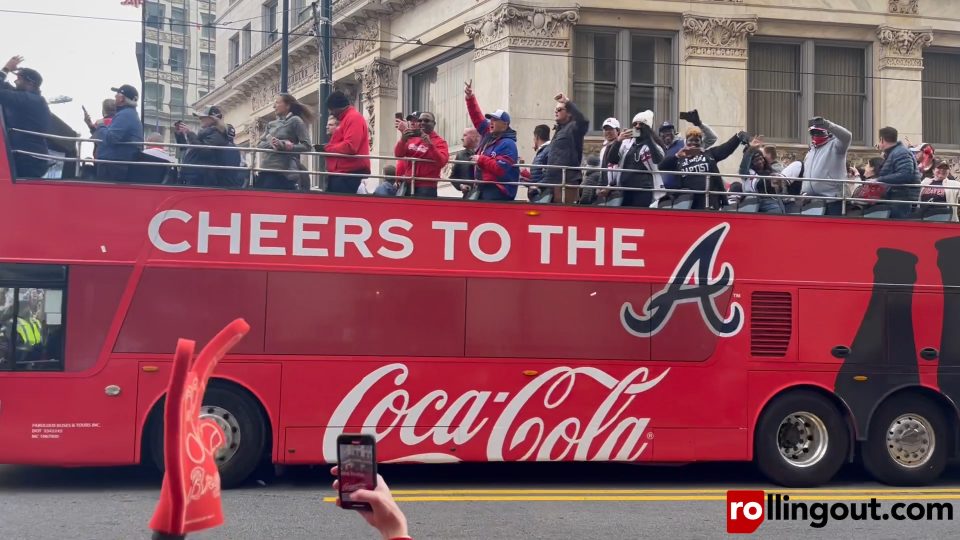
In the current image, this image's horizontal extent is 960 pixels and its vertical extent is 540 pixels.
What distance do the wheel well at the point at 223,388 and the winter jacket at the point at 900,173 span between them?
695 centimetres

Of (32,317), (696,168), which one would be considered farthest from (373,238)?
(696,168)

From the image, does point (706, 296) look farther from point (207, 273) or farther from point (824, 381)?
point (207, 273)

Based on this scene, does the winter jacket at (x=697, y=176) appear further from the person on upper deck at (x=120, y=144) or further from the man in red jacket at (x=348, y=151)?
the person on upper deck at (x=120, y=144)

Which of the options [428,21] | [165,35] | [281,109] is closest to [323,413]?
[281,109]

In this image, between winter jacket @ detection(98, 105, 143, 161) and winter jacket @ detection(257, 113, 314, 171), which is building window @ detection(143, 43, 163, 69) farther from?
winter jacket @ detection(98, 105, 143, 161)

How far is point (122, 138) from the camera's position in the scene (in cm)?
1071

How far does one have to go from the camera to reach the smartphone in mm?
2900

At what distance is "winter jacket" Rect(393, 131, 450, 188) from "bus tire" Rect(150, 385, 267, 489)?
279cm

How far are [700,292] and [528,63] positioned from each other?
34.6 ft

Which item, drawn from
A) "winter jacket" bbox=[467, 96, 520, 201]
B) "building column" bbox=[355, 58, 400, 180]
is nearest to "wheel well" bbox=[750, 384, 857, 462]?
"winter jacket" bbox=[467, 96, 520, 201]

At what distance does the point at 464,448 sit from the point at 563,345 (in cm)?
146

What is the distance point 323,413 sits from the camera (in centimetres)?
1083

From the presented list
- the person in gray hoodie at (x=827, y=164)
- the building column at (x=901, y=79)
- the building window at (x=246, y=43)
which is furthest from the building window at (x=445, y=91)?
the building window at (x=246, y=43)

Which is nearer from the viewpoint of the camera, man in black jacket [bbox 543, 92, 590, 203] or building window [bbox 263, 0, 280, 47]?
man in black jacket [bbox 543, 92, 590, 203]
